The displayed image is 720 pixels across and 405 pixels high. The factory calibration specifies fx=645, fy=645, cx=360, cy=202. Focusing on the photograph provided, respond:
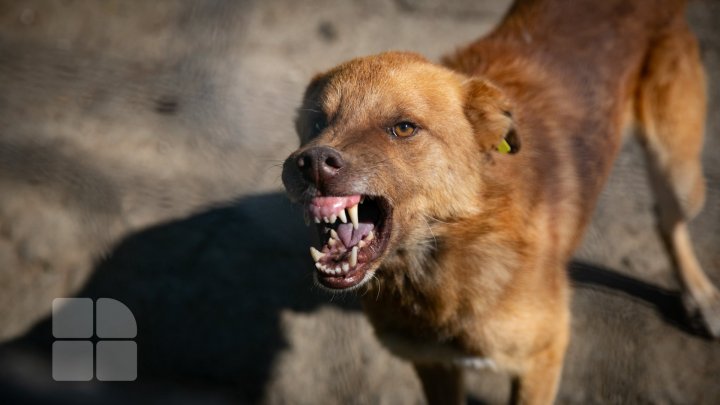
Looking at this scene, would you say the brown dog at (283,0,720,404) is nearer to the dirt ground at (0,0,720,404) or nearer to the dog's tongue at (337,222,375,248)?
the dog's tongue at (337,222,375,248)

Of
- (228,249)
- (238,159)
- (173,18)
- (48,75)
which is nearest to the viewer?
(228,249)

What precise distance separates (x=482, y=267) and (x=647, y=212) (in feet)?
7.20

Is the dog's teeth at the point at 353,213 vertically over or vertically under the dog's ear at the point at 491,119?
under

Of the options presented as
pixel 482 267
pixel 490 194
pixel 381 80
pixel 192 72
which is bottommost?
pixel 482 267

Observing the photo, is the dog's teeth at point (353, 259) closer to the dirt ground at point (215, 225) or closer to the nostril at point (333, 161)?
the nostril at point (333, 161)

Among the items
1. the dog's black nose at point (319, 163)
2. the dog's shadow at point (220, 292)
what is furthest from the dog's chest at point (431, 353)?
the dog's shadow at point (220, 292)

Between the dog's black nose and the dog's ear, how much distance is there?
695 millimetres

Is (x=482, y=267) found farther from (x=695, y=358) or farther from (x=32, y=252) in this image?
(x=32, y=252)

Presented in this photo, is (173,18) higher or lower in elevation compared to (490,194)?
higher

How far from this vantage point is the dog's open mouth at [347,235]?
7.52ft

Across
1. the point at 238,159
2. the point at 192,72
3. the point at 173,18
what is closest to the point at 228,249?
the point at 238,159

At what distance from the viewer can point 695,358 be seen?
11.6 ft

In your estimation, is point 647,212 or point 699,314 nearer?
point 699,314

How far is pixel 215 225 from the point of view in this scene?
4266mm
